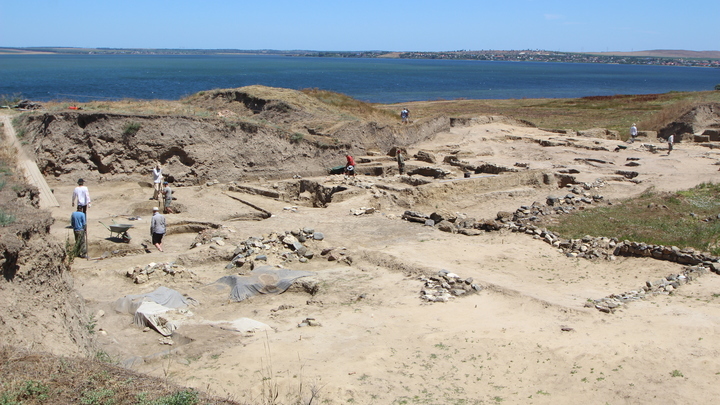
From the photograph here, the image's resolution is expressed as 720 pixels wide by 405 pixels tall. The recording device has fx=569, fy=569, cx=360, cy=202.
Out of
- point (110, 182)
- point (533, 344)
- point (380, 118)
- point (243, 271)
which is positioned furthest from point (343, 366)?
point (380, 118)

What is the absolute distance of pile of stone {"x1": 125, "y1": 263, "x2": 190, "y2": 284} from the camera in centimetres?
1109

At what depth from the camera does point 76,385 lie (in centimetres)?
496

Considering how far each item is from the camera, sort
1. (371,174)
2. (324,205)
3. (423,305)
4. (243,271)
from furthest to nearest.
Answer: (371,174)
(324,205)
(243,271)
(423,305)

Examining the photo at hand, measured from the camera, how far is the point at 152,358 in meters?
7.90

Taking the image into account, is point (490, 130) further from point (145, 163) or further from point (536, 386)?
point (536, 386)

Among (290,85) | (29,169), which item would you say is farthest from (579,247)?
(290,85)

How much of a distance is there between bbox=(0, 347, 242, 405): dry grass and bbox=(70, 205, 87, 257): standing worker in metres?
6.93

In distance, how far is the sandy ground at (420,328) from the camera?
7.29 m

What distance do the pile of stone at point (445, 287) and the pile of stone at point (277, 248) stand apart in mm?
3038

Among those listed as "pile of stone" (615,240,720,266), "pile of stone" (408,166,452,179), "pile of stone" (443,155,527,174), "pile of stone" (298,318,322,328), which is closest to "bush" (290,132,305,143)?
"pile of stone" (408,166,452,179)

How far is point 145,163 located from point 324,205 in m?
6.89

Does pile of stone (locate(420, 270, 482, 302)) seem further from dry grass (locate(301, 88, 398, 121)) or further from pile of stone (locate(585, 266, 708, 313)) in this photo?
dry grass (locate(301, 88, 398, 121))

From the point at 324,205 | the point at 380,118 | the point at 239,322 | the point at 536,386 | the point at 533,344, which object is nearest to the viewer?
the point at 536,386

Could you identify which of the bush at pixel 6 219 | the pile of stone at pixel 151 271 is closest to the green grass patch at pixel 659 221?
the pile of stone at pixel 151 271
